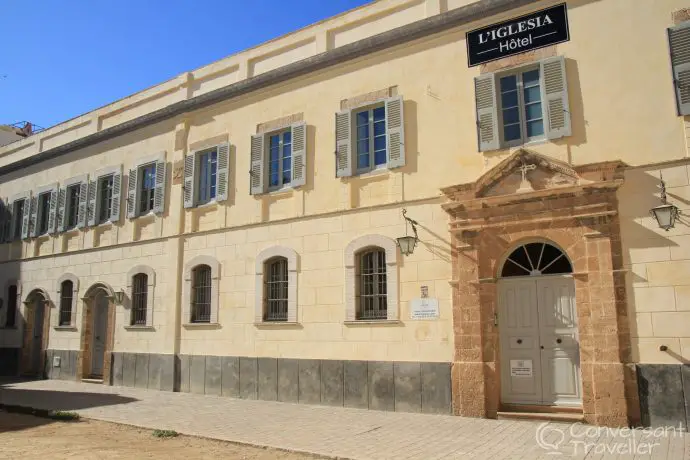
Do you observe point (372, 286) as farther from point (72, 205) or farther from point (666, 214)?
point (72, 205)

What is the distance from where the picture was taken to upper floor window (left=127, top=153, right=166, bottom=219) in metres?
16.0

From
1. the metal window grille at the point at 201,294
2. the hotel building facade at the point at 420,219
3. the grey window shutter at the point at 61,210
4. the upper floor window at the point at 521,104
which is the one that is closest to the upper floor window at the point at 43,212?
the grey window shutter at the point at 61,210

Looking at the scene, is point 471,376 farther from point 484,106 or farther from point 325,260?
point 484,106

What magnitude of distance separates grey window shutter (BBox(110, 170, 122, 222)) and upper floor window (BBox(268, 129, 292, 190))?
576 centimetres

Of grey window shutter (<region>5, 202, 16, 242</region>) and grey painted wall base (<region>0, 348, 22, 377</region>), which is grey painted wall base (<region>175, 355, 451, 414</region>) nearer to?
grey painted wall base (<region>0, 348, 22, 377</region>)

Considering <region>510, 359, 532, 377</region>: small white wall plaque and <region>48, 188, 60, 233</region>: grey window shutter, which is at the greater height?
<region>48, 188, 60, 233</region>: grey window shutter

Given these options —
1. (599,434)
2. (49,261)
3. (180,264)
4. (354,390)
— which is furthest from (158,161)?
(599,434)

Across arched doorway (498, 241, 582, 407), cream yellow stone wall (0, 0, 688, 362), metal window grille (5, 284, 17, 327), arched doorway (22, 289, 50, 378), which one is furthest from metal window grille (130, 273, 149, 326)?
arched doorway (498, 241, 582, 407)

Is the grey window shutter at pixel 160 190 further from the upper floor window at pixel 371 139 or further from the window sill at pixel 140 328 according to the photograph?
the upper floor window at pixel 371 139

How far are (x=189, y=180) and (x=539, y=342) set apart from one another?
31.7 ft

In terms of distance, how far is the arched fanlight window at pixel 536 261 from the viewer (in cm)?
999

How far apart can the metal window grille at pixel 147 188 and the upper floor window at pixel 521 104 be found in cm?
975

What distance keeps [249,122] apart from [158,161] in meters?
3.36

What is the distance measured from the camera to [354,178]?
39.9 ft
